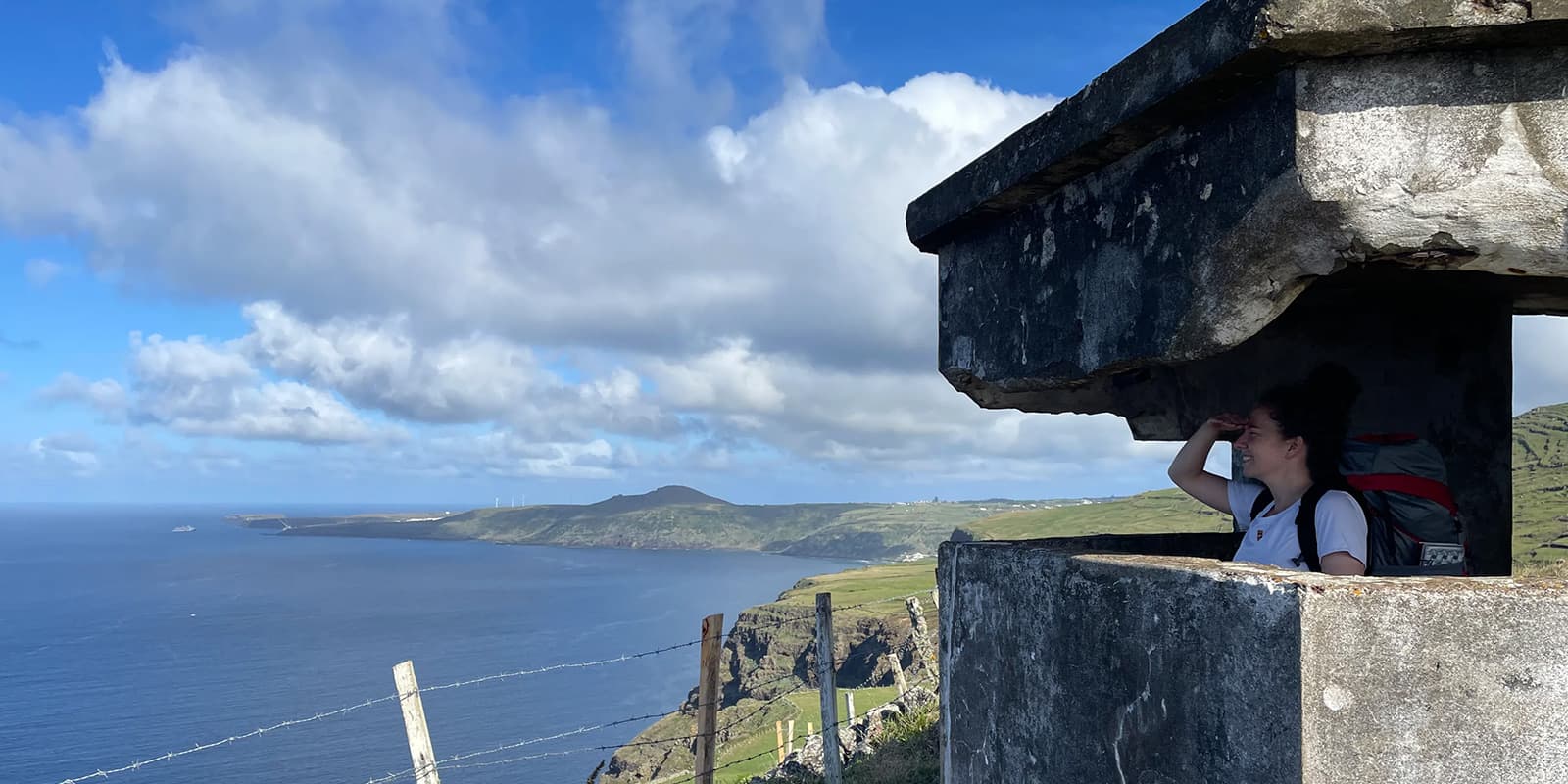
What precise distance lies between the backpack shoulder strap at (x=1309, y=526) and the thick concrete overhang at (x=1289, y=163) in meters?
0.54

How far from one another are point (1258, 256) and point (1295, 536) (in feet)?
2.70

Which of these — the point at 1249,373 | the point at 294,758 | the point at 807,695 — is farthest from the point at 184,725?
the point at 1249,373

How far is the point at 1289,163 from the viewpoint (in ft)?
7.54

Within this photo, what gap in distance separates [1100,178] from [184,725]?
73.2 metres

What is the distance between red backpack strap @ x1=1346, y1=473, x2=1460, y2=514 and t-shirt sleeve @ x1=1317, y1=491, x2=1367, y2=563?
0.71m

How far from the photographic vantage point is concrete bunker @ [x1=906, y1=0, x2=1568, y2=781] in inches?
81.6

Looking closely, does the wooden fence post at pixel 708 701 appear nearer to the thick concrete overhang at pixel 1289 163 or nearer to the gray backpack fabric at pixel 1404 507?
the gray backpack fabric at pixel 1404 507

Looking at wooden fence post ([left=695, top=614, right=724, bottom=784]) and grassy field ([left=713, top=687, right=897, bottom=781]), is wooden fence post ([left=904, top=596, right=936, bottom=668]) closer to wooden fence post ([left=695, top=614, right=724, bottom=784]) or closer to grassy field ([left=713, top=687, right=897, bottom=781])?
wooden fence post ([left=695, top=614, right=724, bottom=784])

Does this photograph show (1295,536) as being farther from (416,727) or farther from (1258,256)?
(416,727)

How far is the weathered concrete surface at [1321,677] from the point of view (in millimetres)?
2055

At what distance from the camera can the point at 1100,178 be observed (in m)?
3.02

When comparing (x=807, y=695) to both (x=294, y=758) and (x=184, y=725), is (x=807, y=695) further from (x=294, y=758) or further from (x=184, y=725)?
(x=184, y=725)

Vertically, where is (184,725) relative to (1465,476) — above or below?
below

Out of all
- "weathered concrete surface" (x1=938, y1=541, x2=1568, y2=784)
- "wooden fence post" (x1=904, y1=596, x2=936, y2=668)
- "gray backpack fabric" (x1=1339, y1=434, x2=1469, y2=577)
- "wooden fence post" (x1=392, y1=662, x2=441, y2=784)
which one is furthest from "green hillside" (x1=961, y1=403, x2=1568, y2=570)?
"weathered concrete surface" (x1=938, y1=541, x2=1568, y2=784)
